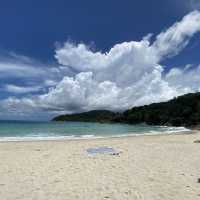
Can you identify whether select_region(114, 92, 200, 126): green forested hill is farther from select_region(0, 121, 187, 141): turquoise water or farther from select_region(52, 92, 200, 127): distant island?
select_region(0, 121, 187, 141): turquoise water

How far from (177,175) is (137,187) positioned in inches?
71.7

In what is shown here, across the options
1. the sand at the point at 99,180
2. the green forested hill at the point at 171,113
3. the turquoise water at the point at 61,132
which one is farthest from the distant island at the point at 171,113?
the sand at the point at 99,180

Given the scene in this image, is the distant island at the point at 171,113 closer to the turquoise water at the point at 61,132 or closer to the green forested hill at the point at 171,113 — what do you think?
the green forested hill at the point at 171,113

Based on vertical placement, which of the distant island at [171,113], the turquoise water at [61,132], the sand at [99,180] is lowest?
the sand at [99,180]


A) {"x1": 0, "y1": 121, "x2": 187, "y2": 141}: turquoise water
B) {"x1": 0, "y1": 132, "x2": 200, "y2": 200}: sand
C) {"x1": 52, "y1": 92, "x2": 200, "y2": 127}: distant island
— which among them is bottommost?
{"x1": 0, "y1": 132, "x2": 200, "y2": 200}: sand

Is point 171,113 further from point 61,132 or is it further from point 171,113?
point 61,132

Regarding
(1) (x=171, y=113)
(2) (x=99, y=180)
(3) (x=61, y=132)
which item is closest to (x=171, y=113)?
(1) (x=171, y=113)

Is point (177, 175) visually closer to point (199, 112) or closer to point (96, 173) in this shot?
point (96, 173)

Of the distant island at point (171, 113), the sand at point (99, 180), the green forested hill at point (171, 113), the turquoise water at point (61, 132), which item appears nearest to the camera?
the sand at point (99, 180)

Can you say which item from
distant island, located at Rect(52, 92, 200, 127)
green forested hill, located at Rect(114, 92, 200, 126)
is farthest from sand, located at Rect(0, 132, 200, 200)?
green forested hill, located at Rect(114, 92, 200, 126)

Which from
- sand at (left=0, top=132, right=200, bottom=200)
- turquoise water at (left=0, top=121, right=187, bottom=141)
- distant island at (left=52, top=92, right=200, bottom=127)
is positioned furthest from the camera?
distant island at (left=52, top=92, right=200, bottom=127)

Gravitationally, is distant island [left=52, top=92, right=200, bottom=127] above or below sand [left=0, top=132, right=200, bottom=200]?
above

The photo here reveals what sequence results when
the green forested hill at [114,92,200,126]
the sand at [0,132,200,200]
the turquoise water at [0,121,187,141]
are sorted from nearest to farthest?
the sand at [0,132,200,200]
the turquoise water at [0,121,187,141]
the green forested hill at [114,92,200,126]

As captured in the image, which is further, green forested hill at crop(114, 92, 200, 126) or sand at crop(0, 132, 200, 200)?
green forested hill at crop(114, 92, 200, 126)
